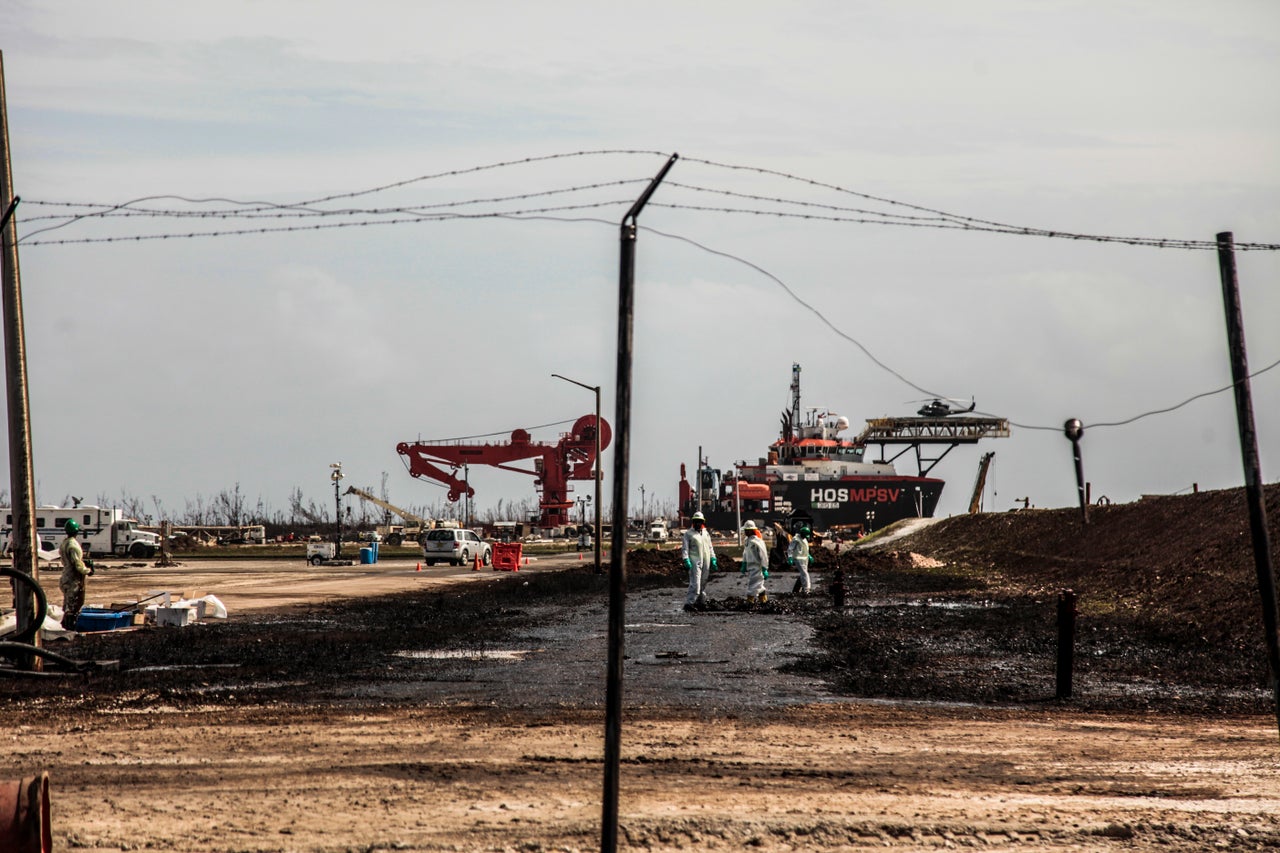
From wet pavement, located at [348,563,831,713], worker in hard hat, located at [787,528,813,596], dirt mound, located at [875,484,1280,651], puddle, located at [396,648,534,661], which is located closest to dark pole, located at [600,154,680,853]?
wet pavement, located at [348,563,831,713]

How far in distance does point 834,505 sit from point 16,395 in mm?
79187

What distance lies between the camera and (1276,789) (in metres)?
9.96

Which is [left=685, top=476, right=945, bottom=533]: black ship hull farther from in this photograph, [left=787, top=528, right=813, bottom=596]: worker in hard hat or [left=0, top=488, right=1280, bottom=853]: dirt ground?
[left=0, top=488, right=1280, bottom=853]: dirt ground

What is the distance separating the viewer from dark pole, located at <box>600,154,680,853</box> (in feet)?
22.7

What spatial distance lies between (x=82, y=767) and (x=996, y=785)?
671 centimetres

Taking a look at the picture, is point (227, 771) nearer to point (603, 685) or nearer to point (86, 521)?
point (603, 685)

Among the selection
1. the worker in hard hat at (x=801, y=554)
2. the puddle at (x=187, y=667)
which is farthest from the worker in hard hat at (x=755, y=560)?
→ the puddle at (x=187, y=667)

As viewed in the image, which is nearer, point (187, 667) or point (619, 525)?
point (619, 525)

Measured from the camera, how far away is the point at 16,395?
16.5 metres

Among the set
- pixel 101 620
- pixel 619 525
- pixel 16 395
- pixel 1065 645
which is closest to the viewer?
pixel 619 525

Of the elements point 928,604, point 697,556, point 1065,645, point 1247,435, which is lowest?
point 928,604

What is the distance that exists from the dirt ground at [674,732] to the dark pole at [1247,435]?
1.27 m

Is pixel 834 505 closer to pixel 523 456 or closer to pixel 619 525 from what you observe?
pixel 523 456

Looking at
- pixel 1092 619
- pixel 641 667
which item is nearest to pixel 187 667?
pixel 641 667
